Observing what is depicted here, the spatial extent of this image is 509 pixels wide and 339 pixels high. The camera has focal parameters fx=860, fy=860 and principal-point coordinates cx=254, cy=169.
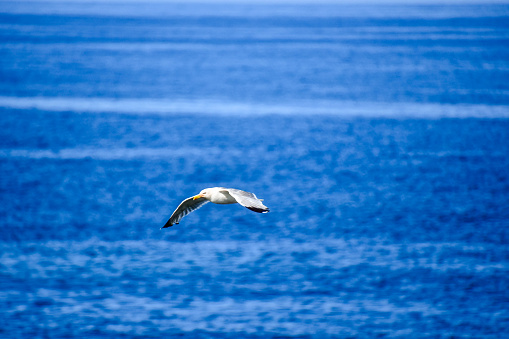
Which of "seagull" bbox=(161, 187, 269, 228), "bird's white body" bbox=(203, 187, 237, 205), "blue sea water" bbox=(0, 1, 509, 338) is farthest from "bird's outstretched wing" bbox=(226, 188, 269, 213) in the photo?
"blue sea water" bbox=(0, 1, 509, 338)

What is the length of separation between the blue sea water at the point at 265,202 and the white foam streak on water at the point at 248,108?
30 cm

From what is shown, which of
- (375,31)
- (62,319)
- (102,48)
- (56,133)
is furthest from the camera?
(375,31)

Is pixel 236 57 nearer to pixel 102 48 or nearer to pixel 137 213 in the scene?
pixel 102 48

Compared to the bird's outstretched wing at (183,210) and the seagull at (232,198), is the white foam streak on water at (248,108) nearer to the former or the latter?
the bird's outstretched wing at (183,210)

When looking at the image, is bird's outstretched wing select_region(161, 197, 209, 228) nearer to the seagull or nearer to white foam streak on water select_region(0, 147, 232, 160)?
the seagull

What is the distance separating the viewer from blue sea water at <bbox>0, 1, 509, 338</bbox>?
2703 cm

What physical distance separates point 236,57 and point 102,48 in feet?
68.6

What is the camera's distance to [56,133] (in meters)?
56.1

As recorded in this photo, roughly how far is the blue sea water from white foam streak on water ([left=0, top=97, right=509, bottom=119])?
0.99ft

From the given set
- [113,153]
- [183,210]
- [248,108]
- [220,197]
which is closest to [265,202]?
[113,153]

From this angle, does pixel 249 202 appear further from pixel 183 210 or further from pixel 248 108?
pixel 248 108

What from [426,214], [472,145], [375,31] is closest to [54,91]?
[472,145]

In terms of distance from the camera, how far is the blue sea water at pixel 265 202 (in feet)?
88.7

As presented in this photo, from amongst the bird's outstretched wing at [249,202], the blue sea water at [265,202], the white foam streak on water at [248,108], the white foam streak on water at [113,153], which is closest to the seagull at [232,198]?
the bird's outstretched wing at [249,202]
